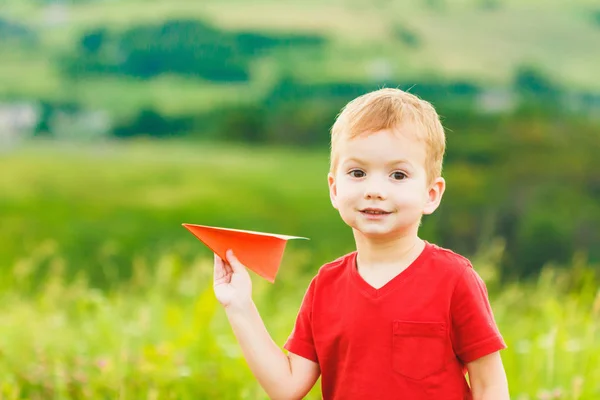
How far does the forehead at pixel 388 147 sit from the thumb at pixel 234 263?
1.36 ft

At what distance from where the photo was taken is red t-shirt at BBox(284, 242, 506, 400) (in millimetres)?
2096

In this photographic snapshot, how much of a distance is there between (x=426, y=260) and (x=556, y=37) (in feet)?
23.8

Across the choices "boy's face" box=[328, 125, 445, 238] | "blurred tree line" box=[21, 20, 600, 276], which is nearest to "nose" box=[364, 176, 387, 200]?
"boy's face" box=[328, 125, 445, 238]

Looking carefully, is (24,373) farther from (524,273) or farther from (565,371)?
(524,273)

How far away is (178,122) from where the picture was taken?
8.02 metres

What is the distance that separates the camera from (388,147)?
2.07 meters

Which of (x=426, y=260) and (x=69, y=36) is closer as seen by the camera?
(x=426, y=260)

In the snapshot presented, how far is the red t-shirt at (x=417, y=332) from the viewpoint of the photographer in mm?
2096

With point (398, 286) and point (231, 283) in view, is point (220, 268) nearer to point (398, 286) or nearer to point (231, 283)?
point (231, 283)

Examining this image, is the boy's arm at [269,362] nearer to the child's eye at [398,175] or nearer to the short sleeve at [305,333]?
the short sleeve at [305,333]

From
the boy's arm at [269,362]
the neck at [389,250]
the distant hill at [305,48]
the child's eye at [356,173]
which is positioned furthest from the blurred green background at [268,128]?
the child's eye at [356,173]

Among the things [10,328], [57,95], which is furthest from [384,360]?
[57,95]

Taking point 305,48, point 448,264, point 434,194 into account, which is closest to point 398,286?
point 448,264

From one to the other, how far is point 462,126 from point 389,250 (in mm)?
5946
